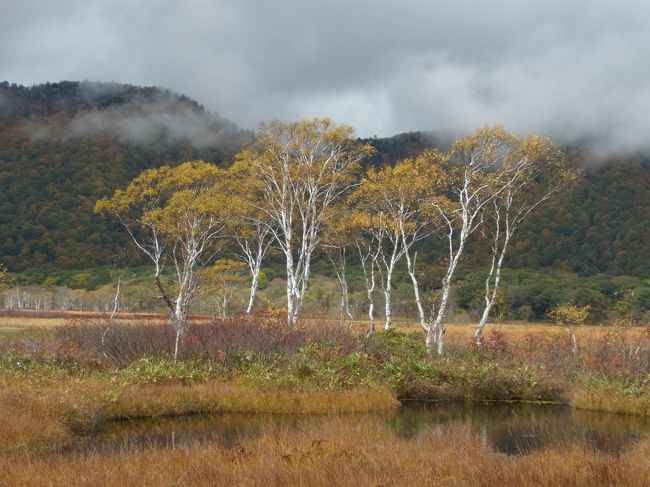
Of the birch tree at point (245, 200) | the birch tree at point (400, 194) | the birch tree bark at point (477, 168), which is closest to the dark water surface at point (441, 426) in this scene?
the birch tree bark at point (477, 168)

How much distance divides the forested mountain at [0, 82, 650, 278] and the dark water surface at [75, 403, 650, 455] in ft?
133

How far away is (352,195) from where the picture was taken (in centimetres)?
3666

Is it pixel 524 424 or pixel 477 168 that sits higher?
pixel 477 168

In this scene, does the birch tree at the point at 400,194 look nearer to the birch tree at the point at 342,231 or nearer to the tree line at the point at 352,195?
the tree line at the point at 352,195

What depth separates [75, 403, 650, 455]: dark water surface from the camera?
49.6 feet

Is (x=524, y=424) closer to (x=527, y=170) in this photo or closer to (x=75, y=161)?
(x=527, y=170)

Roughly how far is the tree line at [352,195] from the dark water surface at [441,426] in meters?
6.79

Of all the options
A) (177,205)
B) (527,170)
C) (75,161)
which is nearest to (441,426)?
(527,170)

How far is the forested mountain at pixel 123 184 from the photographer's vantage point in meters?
72.9

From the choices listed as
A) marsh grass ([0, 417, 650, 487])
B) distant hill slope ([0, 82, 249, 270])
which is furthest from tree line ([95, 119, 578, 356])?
distant hill slope ([0, 82, 249, 270])

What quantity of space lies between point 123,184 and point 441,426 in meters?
71.4

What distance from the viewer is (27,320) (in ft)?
204

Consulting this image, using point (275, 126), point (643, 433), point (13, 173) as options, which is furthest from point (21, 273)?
point (643, 433)

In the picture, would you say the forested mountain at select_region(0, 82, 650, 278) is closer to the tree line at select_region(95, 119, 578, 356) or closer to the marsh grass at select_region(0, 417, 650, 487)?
the tree line at select_region(95, 119, 578, 356)
